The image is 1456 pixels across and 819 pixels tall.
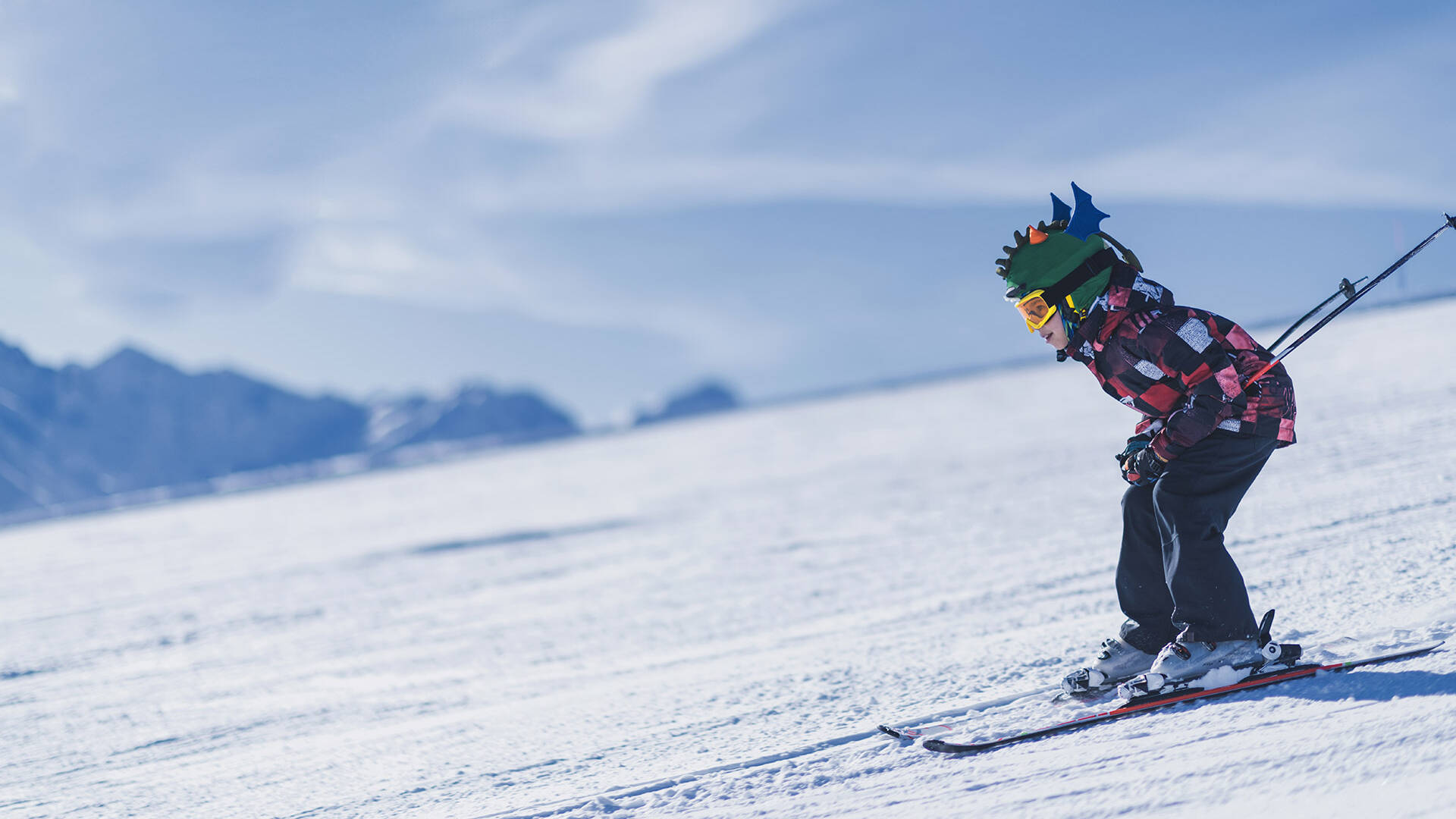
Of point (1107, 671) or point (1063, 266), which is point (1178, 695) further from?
point (1063, 266)

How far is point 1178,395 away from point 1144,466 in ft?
0.68

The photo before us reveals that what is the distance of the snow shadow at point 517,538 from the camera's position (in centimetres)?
932

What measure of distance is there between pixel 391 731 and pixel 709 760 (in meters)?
1.55

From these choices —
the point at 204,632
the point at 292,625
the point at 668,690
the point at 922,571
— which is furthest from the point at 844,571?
the point at 204,632

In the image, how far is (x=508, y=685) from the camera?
3.89 metres

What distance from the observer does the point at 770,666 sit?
11.7ft

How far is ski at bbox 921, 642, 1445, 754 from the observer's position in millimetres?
2312

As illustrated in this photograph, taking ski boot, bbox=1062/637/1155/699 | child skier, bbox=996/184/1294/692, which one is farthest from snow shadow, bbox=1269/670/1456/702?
ski boot, bbox=1062/637/1155/699

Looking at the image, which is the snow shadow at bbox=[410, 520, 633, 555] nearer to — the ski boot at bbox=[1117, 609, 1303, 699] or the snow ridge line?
the snow ridge line

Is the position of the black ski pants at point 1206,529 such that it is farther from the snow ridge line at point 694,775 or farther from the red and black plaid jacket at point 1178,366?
the snow ridge line at point 694,775

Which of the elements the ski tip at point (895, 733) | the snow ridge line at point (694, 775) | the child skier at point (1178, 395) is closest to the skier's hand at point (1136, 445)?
the child skier at point (1178, 395)

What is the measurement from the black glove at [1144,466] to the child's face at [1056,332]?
342mm

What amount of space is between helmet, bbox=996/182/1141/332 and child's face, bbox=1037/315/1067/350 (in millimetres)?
14

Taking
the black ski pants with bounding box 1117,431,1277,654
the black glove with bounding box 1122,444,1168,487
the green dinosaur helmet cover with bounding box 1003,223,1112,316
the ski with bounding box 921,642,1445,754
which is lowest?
the ski with bounding box 921,642,1445,754
